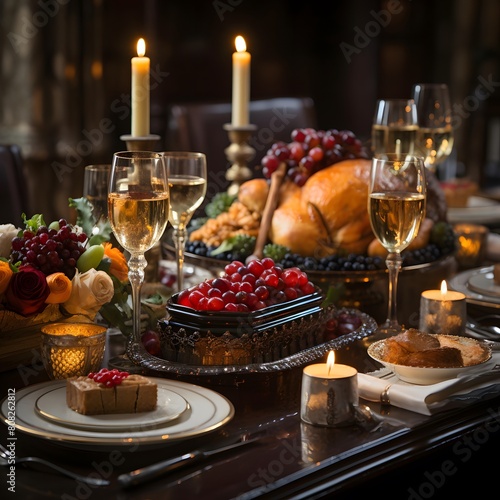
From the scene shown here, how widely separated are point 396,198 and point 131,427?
63 cm

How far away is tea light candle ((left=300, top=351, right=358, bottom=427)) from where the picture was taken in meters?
1.14

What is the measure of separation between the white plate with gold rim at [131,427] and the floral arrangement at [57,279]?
16cm

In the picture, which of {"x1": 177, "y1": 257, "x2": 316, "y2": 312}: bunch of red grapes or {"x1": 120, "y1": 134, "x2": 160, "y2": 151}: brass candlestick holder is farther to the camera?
{"x1": 120, "y1": 134, "x2": 160, "y2": 151}: brass candlestick holder

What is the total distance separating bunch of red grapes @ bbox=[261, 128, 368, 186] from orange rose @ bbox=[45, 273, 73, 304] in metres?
0.79

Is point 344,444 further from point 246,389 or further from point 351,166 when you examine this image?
point 351,166

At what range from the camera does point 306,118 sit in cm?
333

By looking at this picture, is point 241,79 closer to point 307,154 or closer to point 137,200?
point 307,154

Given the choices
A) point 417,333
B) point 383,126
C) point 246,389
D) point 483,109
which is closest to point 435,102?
point 383,126

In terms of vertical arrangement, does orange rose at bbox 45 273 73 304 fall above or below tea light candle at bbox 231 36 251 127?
below
